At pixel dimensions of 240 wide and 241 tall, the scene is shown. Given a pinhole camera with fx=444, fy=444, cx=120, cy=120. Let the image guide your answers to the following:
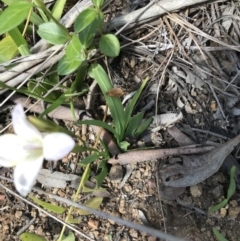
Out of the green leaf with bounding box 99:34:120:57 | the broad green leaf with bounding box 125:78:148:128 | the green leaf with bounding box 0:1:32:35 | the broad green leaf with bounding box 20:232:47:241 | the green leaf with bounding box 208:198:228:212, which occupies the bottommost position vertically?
the green leaf with bounding box 208:198:228:212

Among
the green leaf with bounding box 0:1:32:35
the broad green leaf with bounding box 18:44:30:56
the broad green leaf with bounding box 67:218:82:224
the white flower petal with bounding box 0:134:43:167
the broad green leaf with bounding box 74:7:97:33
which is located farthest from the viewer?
A: the broad green leaf with bounding box 18:44:30:56

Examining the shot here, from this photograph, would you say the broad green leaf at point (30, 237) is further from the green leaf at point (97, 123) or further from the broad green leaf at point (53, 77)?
the broad green leaf at point (53, 77)

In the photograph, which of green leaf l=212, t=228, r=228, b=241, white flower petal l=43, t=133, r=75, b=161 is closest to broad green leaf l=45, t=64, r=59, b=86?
white flower petal l=43, t=133, r=75, b=161

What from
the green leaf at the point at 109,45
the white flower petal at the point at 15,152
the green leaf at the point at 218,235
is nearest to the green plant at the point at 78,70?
the green leaf at the point at 109,45

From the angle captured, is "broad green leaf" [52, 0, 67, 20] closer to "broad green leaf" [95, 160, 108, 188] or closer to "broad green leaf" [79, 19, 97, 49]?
"broad green leaf" [79, 19, 97, 49]

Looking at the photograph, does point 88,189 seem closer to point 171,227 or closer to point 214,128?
point 171,227

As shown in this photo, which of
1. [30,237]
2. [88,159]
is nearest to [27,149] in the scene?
[88,159]
